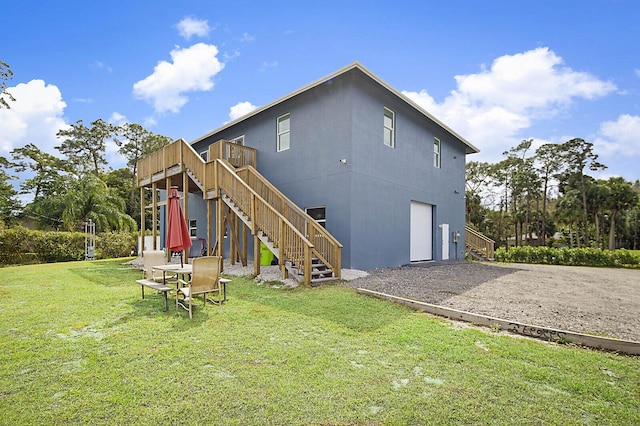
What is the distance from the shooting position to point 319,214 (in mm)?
12609

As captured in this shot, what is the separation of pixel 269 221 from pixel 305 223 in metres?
1.56

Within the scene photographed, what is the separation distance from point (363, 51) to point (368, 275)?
889 cm

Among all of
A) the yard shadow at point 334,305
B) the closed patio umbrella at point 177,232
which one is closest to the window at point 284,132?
the closed patio umbrella at point 177,232

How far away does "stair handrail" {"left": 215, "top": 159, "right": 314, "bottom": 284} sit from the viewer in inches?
347

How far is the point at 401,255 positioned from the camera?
13641mm

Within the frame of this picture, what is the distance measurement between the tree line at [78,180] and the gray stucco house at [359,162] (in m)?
10.6

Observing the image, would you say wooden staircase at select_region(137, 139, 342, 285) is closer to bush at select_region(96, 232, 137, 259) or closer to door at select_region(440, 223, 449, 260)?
bush at select_region(96, 232, 137, 259)

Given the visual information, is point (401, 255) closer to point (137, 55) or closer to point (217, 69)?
point (217, 69)

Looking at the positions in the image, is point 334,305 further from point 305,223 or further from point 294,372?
point 305,223

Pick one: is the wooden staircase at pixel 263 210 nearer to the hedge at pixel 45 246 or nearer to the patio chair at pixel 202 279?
the patio chair at pixel 202 279

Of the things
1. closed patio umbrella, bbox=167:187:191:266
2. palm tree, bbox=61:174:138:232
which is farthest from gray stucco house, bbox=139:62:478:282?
palm tree, bbox=61:174:138:232

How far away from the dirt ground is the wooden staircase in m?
1.36

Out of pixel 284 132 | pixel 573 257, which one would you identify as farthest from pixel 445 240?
pixel 284 132

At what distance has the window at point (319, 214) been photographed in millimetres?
12331
